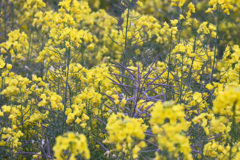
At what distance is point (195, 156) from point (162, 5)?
851 centimetres

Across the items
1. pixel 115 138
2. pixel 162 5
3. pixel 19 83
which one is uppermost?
pixel 162 5

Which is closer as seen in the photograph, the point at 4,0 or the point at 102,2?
the point at 4,0

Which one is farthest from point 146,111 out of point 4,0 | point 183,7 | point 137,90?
point 4,0

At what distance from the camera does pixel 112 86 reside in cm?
380

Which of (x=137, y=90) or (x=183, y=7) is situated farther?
(x=183, y=7)

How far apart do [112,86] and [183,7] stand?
1.46 m

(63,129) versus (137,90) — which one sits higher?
(137,90)

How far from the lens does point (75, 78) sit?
152 inches

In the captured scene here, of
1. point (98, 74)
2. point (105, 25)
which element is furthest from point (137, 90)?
point (105, 25)

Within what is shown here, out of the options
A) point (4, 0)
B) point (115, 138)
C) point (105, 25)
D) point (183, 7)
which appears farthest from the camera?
point (4, 0)

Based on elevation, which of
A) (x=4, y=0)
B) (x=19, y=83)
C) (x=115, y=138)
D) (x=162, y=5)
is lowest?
(x=115, y=138)

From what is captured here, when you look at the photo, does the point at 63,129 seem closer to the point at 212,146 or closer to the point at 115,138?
the point at 115,138

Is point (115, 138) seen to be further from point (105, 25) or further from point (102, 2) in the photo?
point (102, 2)

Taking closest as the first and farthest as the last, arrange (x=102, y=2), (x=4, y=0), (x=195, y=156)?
(x=195, y=156)
(x=4, y=0)
(x=102, y=2)
